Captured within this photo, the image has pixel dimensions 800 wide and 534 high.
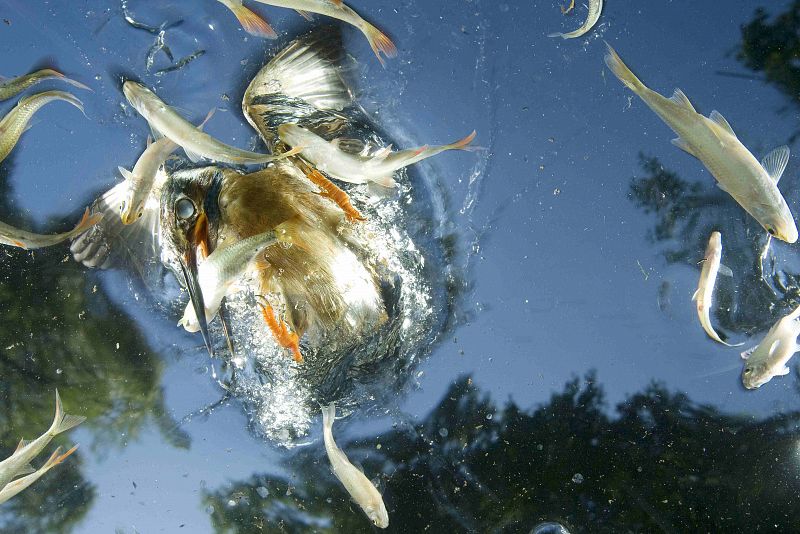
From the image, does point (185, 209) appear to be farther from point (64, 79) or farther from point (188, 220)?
point (64, 79)

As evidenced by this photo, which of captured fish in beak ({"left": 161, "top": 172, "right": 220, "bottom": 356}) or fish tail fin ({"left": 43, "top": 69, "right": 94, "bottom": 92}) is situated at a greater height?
fish tail fin ({"left": 43, "top": 69, "right": 94, "bottom": 92})

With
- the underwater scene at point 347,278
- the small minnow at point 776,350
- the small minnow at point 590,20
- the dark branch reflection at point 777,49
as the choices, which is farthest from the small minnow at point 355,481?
the dark branch reflection at point 777,49

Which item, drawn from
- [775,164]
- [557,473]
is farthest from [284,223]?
[557,473]

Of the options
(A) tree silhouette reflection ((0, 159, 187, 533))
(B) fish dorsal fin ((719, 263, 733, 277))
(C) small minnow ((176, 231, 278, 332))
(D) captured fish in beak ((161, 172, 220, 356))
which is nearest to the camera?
(C) small minnow ((176, 231, 278, 332))

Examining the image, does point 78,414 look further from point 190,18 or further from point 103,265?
point 190,18

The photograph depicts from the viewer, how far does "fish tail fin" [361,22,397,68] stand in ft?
11.2

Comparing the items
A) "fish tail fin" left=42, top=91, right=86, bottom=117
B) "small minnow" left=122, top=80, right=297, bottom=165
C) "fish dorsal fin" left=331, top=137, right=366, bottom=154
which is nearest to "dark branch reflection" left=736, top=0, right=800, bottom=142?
"fish dorsal fin" left=331, top=137, right=366, bottom=154

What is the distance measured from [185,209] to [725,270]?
350 cm

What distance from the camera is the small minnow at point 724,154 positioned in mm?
2869

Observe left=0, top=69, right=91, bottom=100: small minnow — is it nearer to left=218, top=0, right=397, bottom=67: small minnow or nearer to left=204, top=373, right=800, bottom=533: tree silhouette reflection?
left=218, top=0, right=397, bottom=67: small minnow

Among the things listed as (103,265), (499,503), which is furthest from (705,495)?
(103,265)

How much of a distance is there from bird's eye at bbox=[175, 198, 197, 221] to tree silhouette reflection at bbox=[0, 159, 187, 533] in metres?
2.13

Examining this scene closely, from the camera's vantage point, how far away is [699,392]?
4906mm

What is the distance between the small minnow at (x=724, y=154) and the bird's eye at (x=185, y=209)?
2200mm
